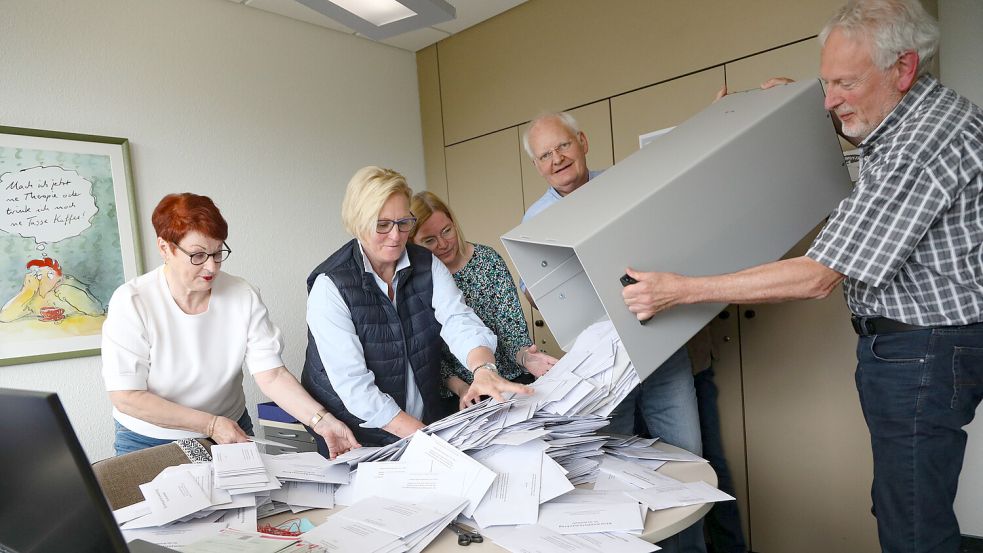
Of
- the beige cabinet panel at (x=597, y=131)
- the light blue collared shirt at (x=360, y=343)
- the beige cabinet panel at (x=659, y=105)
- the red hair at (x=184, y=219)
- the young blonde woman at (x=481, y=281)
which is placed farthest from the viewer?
the beige cabinet panel at (x=597, y=131)

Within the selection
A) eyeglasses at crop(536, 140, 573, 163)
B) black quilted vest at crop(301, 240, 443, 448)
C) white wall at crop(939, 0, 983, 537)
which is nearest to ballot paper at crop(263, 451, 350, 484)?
black quilted vest at crop(301, 240, 443, 448)

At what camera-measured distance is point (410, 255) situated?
1642mm

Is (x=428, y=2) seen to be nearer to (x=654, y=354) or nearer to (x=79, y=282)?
(x=654, y=354)

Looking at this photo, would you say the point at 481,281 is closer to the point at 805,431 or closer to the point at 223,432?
the point at 223,432

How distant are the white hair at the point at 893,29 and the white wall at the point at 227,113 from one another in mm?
2553

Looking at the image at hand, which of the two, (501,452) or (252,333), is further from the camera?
(252,333)

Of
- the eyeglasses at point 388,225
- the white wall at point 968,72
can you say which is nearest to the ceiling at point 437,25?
the eyeglasses at point 388,225

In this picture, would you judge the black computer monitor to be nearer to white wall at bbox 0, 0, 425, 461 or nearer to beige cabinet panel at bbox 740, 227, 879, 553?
white wall at bbox 0, 0, 425, 461

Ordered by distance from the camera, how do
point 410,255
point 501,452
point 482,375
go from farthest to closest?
1. point 410,255
2. point 482,375
3. point 501,452

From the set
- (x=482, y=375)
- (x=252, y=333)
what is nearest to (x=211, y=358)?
(x=252, y=333)

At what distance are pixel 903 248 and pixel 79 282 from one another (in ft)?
8.82

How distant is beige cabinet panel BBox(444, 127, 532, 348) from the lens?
319cm

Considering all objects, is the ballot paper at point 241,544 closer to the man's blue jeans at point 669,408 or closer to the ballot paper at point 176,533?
the ballot paper at point 176,533

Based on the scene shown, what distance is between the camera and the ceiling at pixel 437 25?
2.94m
